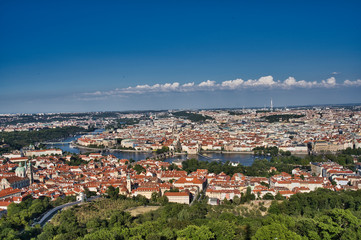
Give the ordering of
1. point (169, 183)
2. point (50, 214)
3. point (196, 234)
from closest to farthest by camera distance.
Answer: point (196, 234)
point (50, 214)
point (169, 183)

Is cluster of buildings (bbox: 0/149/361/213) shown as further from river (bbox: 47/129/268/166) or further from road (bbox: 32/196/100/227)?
river (bbox: 47/129/268/166)

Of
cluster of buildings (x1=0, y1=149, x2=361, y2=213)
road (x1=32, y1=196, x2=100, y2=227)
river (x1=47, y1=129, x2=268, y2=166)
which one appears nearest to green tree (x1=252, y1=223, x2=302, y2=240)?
cluster of buildings (x1=0, y1=149, x2=361, y2=213)

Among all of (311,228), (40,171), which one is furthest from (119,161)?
(311,228)

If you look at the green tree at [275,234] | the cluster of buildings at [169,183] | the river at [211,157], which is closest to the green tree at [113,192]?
the cluster of buildings at [169,183]

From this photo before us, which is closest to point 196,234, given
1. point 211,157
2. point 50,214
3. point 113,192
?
point 50,214

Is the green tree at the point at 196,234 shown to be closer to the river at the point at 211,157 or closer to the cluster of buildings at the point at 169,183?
the cluster of buildings at the point at 169,183

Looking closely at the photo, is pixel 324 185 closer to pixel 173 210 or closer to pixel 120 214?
pixel 173 210

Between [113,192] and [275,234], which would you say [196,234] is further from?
[113,192]

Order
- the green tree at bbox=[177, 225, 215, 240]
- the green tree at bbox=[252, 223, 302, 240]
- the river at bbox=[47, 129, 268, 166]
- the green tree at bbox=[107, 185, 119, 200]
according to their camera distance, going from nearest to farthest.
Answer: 1. the green tree at bbox=[252, 223, 302, 240]
2. the green tree at bbox=[177, 225, 215, 240]
3. the green tree at bbox=[107, 185, 119, 200]
4. the river at bbox=[47, 129, 268, 166]

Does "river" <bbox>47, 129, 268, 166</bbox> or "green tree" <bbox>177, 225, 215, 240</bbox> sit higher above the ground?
"green tree" <bbox>177, 225, 215, 240</bbox>
